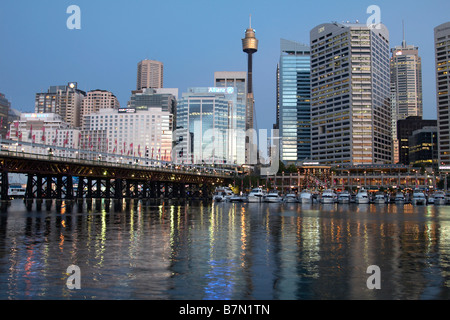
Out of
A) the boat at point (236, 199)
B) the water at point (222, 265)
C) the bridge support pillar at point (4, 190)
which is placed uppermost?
the bridge support pillar at point (4, 190)

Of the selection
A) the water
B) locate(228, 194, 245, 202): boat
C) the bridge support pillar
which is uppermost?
the bridge support pillar

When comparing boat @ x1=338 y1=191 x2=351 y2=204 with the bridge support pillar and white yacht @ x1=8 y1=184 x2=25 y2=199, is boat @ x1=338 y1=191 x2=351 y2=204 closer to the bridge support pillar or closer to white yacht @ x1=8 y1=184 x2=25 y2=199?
the bridge support pillar

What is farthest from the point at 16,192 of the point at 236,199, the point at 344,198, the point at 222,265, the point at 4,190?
→ the point at 222,265

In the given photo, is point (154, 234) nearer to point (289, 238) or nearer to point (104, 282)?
point (289, 238)

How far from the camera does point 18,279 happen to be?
631 inches

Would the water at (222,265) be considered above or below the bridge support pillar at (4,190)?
below

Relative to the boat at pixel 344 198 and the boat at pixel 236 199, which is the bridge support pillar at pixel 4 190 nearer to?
the boat at pixel 236 199

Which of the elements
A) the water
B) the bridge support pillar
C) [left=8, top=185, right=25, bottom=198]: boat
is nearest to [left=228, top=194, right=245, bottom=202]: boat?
the bridge support pillar

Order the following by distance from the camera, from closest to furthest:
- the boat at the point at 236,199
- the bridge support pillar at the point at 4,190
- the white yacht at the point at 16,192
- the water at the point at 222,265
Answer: the water at the point at 222,265, the bridge support pillar at the point at 4,190, the boat at the point at 236,199, the white yacht at the point at 16,192

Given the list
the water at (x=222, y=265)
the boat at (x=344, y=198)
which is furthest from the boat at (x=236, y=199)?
the water at (x=222, y=265)

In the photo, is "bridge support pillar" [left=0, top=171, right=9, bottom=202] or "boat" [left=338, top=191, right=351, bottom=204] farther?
"boat" [left=338, top=191, right=351, bottom=204]

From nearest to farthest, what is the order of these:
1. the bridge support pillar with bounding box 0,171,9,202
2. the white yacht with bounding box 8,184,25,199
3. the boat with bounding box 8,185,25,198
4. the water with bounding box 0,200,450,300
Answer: the water with bounding box 0,200,450,300
the bridge support pillar with bounding box 0,171,9,202
the white yacht with bounding box 8,184,25,199
the boat with bounding box 8,185,25,198

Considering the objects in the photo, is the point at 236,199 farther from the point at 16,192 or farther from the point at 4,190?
the point at 16,192

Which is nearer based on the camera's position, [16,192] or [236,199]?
[236,199]
